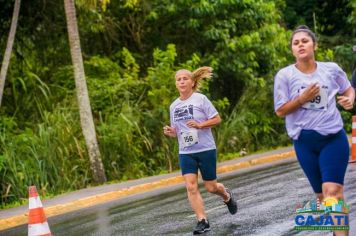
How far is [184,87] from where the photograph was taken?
9.42 m

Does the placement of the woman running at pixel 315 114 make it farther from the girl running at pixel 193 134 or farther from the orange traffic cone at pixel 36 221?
the orange traffic cone at pixel 36 221

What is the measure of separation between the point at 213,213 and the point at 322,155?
184 inches

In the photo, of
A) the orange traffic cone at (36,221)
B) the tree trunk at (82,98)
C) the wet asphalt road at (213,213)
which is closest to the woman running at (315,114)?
the wet asphalt road at (213,213)

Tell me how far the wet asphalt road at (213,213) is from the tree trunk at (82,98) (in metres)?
2.41

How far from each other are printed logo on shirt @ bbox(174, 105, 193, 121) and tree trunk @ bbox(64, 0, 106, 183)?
8.47 metres

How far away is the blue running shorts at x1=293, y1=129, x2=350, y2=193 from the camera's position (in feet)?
21.6

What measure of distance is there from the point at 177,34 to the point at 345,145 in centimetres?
1874

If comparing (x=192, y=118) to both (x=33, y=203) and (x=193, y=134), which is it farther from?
(x=33, y=203)

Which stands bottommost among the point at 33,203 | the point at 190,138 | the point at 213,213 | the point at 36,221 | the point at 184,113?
the point at 213,213

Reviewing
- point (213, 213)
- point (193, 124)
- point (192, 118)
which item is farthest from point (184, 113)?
point (213, 213)

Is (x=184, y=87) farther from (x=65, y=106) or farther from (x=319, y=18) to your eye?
(x=319, y=18)

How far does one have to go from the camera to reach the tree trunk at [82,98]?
17.6m

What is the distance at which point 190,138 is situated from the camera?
30.6 feet

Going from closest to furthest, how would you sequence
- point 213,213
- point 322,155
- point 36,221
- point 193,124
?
point 322,155
point 36,221
point 193,124
point 213,213
